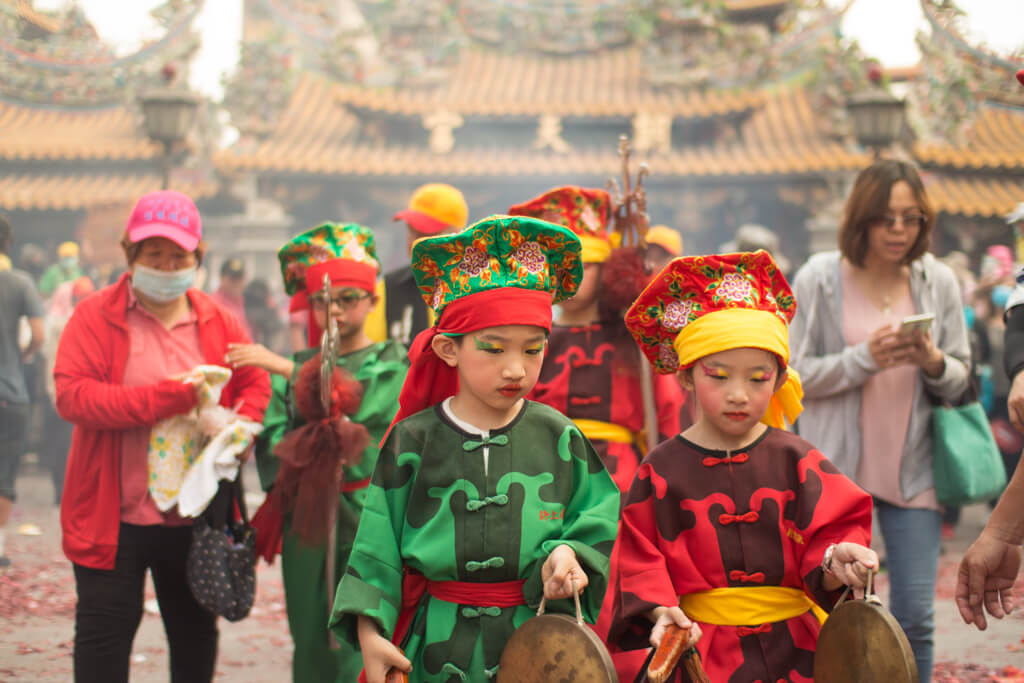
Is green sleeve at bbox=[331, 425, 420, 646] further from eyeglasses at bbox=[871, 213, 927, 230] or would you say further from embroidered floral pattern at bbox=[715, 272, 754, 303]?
eyeglasses at bbox=[871, 213, 927, 230]

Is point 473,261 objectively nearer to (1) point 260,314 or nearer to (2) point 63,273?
(1) point 260,314

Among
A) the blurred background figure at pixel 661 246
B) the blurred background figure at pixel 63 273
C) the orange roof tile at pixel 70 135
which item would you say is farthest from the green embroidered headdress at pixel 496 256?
the orange roof tile at pixel 70 135

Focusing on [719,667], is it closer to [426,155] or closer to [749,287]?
[749,287]

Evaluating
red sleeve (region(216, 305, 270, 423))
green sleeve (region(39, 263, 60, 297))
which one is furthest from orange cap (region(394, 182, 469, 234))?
green sleeve (region(39, 263, 60, 297))

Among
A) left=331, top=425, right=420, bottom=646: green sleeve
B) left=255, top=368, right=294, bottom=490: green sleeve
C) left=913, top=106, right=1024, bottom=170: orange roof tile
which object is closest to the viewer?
left=331, top=425, right=420, bottom=646: green sleeve

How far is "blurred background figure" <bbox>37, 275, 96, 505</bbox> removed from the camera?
388 inches

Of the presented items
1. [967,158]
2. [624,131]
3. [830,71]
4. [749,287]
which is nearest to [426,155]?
[624,131]

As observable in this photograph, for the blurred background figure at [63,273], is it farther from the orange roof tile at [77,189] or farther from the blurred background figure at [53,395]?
the orange roof tile at [77,189]

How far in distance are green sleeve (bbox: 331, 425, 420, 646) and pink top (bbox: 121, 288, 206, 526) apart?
133 cm

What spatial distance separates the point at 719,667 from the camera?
101 inches

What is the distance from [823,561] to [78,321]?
254 cm

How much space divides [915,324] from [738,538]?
4.15 ft

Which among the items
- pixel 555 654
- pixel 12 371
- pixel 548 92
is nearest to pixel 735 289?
pixel 555 654

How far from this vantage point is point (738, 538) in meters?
2.63
